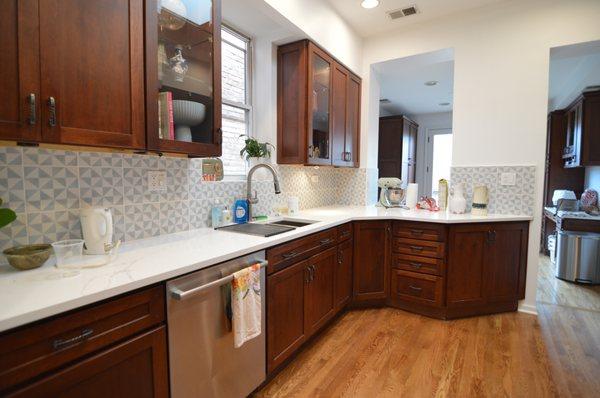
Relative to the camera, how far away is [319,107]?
2.83 m

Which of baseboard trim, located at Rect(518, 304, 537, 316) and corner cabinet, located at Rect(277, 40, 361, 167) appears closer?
corner cabinet, located at Rect(277, 40, 361, 167)

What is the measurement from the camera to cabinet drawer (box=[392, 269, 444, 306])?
2637 millimetres

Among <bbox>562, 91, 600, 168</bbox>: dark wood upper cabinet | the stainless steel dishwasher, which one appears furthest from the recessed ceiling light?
<bbox>562, 91, 600, 168</bbox>: dark wood upper cabinet

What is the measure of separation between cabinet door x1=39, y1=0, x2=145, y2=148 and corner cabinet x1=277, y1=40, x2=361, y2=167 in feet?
4.86

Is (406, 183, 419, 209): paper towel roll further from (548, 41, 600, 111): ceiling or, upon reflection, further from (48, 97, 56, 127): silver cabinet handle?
(48, 97, 56, 127): silver cabinet handle

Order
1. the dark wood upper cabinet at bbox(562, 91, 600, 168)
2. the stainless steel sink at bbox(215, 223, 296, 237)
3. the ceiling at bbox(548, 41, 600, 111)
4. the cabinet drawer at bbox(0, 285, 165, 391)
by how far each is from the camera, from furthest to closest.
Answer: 1. the dark wood upper cabinet at bbox(562, 91, 600, 168)
2. the ceiling at bbox(548, 41, 600, 111)
3. the stainless steel sink at bbox(215, 223, 296, 237)
4. the cabinet drawer at bbox(0, 285, 165, 391)

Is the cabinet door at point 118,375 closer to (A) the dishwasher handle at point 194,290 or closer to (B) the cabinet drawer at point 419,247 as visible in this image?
(A) the dishwasher handle at point 194,290

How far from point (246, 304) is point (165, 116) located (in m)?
0.98

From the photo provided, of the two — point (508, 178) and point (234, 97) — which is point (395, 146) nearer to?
point (508, 178)

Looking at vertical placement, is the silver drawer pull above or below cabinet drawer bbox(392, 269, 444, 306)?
above

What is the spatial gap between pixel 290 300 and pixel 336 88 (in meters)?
2.10

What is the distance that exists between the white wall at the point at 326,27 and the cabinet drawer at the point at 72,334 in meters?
2.04

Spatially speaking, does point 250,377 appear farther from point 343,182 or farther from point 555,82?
point 555,82

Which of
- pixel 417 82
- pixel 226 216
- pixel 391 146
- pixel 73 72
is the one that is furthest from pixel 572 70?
pixel 73 72
